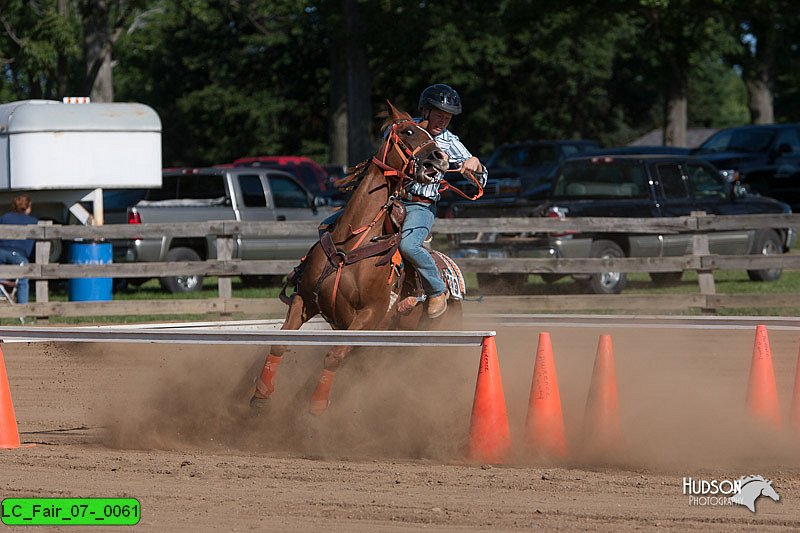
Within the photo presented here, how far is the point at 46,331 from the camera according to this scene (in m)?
8.47

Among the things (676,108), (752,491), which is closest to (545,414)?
(752,491)

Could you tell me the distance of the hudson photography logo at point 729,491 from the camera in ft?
22.4

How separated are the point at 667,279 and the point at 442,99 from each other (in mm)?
12775

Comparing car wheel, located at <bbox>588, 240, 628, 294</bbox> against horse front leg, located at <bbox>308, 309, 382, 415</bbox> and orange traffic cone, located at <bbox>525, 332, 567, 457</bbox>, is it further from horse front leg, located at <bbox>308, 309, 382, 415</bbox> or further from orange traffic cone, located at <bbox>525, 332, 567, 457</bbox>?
orange traffic cone, located at <bbox>525, 332, 567, 457</bbox>

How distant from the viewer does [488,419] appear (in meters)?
8.00

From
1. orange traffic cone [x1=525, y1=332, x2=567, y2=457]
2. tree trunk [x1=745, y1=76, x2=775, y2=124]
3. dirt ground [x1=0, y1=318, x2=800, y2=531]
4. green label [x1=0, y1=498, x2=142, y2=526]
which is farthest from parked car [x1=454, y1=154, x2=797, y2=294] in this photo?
tree trunk [x1=745, y1=76, x2=775, y2=124]

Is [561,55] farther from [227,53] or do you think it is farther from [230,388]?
[230,388]

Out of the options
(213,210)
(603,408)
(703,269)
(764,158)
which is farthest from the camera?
(764,158)

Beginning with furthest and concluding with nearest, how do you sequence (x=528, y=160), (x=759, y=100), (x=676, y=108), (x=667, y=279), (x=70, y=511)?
1. (x=759, y=100)
2. (x=676, y=108)
3. (x=528, y=160)
4. (x=667, y=279)
5. (x=70, y=511)

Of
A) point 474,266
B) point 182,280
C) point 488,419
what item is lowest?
point 182,280

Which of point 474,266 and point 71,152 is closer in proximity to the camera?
point 474,266

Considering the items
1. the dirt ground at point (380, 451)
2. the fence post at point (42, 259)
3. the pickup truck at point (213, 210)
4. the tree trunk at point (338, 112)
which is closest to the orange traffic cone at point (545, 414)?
the dirt ground at point (380, 451)

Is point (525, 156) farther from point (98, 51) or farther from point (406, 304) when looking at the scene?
point (406, 304)

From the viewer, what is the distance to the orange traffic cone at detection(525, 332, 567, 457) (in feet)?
26.3
